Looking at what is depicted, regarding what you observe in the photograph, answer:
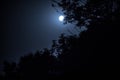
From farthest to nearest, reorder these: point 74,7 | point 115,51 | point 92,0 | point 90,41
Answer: point 74,7 → point 92,0 → point 90,41 → point 115,51

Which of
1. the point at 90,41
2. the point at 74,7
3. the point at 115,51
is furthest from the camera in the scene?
the point at 74,7

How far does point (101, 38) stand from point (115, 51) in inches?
52.8

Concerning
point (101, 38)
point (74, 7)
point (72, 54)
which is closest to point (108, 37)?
point (101, 38)

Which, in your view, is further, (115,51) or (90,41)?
(90,41)

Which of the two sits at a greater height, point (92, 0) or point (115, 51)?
point (92, 0)

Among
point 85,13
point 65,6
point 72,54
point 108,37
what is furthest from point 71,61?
point 65,6

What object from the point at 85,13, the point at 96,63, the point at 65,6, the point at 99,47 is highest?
the point at 65,6

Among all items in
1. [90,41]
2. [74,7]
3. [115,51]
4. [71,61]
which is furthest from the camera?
[74,7]

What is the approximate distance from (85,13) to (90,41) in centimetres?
804

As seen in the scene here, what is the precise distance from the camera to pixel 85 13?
22.4 metres

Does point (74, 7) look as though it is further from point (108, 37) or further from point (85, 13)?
point (108, 37)

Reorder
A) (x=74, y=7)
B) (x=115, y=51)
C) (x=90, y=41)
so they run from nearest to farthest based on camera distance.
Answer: (x=115, y=51) → (x=90, y=41) → (x=74, y=7)

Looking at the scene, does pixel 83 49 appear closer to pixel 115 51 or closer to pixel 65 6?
Answer: pixel 115 51

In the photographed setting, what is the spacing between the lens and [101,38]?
47.3 ft
